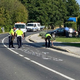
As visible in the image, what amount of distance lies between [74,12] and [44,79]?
99.6m

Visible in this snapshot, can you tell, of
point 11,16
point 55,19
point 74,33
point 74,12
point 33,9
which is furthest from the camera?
point 74,12

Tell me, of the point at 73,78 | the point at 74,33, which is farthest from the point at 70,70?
the point at 74,33

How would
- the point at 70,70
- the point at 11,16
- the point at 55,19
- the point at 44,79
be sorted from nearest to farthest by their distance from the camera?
the point at 44,79, the point at 70,70, the point at 11,16, the point at 55,19

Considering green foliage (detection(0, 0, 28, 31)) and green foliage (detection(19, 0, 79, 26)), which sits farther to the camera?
green foliage (detection(19, 0, 79, 26))

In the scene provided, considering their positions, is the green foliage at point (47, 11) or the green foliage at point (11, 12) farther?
the green foliage at point (47, 11)

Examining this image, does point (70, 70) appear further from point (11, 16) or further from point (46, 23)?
point (46, 23)

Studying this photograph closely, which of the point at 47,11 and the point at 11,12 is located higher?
the point at 47,11

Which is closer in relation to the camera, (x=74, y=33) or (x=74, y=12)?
(x=74, y=33)

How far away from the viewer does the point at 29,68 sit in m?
12.1

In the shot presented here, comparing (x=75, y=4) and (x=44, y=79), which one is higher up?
(x=75, y=4)

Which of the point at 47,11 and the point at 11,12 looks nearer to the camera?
the point at 11,12

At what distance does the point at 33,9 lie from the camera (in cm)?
8350

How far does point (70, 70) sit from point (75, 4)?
98.5 m

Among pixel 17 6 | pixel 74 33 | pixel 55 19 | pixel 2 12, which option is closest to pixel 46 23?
pixel 55 19
